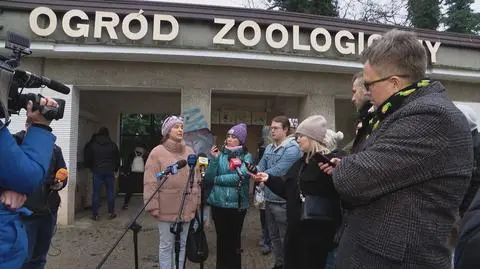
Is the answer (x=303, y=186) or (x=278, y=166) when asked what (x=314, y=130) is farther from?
(x=278, y=166)

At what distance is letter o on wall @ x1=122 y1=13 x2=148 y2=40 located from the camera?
7.75m

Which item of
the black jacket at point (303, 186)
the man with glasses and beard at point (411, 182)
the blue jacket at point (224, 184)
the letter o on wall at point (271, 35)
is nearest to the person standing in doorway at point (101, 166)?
the letter o on wall at point (271, 35)

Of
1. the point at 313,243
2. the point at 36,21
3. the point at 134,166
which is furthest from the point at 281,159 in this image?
the point at 134,166

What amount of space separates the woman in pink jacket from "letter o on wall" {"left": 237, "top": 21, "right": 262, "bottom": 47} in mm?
3647

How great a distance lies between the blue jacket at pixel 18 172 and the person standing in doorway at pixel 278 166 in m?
3.10

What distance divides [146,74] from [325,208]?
583 cm

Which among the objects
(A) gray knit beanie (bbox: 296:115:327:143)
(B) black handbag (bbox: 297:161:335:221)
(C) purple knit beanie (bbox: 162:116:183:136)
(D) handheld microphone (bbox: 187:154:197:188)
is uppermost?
(C) purple knit beanie (bbox: 162:116:183:136)

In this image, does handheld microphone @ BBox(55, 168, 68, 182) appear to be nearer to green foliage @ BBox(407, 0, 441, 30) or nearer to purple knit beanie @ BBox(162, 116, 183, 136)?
purple knit beanie @ BBox(162, 116, 183, 136)

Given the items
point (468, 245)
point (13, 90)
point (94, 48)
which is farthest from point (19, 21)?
point (468, 245)

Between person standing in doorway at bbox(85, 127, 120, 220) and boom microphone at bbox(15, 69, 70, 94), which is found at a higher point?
boom microphone at bbox(15, 69, 70, 94)

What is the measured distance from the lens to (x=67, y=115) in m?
8.02

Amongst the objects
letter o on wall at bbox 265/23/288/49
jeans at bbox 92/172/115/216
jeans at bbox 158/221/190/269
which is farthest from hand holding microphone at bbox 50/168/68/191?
letter o on wall at bbox 265/23/288/49

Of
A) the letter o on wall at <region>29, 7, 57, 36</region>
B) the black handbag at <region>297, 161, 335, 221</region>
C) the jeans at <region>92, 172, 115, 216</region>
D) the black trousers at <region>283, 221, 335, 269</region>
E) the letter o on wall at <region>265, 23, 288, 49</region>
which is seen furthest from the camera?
the jeans at <region>92, 172, 115, 216</region>

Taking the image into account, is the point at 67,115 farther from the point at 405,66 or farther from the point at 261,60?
the point at 405,66
